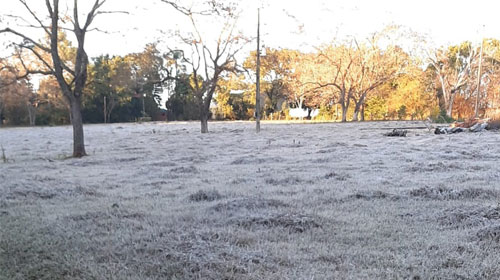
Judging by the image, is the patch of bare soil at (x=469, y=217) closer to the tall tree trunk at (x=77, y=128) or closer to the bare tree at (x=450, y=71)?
the tall tree trunk at (x=77, y=128)

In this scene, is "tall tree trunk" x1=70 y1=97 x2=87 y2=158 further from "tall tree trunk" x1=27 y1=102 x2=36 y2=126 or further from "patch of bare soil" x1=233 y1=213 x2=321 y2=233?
"tall tree trunk" x1=27 y1=102 x2=36 y2=126

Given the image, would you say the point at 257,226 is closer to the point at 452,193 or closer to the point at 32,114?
the point at 452,193

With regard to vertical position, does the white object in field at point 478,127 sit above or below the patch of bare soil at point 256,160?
above

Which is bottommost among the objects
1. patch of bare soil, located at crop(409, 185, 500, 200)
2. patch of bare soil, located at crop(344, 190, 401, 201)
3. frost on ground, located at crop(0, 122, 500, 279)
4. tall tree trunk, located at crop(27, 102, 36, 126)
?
frost on ground, located at crop(0, 122, 500, 279)

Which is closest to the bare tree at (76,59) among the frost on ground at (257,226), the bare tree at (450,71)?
the frost on ground at (257,226)

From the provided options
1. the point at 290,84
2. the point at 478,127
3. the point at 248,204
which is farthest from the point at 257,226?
the point at 290,84

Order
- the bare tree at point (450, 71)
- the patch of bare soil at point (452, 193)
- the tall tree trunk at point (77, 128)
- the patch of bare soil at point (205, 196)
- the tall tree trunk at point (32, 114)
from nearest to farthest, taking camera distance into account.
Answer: the patch of bare soil at point (452, 193)
the patch of bare soil at point (205, 196)
the tall tree trunk at point (77, 128)
the bare tree at point (450, 71)
the tall tree trunk at point (32, 114)

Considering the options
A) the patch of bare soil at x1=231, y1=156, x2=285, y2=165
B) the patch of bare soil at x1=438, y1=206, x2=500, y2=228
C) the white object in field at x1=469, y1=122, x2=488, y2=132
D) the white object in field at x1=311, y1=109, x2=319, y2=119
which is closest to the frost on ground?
the patch of bare soil at x1=438, y1=206, x2=500, y2=228

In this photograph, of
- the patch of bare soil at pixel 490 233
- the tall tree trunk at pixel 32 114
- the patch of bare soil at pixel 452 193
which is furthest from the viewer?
the tall tree trunk at pixel 32 114

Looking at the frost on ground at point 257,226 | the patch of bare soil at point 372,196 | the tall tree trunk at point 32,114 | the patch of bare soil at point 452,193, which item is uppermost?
the tall tree trunk at point 32,114

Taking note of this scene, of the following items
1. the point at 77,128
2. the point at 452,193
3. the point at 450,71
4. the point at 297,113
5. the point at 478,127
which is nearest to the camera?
the point at 452,193

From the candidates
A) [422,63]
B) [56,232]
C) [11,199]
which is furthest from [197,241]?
[422,63]

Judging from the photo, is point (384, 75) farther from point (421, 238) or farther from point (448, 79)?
point (421, 238)

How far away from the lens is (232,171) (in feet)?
20.5
